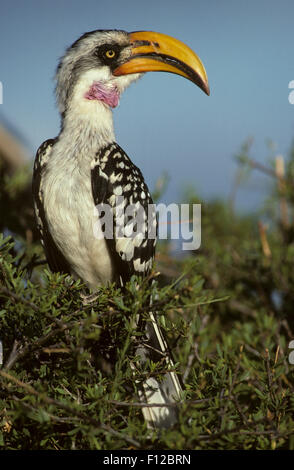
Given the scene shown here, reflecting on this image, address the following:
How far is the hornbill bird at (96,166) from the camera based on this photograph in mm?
2562

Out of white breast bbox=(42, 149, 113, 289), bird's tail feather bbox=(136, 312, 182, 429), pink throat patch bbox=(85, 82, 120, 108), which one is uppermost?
pink throat patch bbox=(85, 82, 120, 108)

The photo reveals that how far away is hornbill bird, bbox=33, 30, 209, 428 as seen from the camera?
2.56 metres

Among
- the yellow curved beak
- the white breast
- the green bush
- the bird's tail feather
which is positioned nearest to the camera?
the green bush

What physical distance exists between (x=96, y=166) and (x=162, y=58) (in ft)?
2.79

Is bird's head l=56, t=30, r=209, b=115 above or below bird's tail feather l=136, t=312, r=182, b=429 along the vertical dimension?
above

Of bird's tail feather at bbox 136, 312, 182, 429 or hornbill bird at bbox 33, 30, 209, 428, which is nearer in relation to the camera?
bird's tail feather at bbox 136, 312, 182, 429

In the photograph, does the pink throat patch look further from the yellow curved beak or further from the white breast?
the white breast

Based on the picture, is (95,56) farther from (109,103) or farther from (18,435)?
(18,435)

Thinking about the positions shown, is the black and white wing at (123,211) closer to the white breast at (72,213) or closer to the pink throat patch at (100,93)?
the white breast at (72,213)

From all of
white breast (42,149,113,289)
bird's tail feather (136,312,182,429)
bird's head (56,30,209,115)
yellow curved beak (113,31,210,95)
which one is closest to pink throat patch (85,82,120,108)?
bird's head (56,30,209,115)

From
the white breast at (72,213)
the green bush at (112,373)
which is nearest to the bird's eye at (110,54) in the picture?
the white breast at (72,213)

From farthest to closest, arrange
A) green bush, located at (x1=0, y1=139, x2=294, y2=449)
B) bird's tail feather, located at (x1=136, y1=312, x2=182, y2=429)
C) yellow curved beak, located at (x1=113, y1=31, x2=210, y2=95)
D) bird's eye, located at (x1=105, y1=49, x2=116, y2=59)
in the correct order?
bird's eye, located at (x1=105, y1=49, x2=116, y2=59), yellow curved beak, located at (x1=113, y1=31, x2=210, y2=95), bird's tail feather, located at (x1=136, y1=312, x2=182, y2=429), green bush, located at (x1=0, y1=139, x2=294, y2=449)

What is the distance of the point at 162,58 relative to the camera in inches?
113

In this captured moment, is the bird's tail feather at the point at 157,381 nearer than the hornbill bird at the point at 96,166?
Yes
